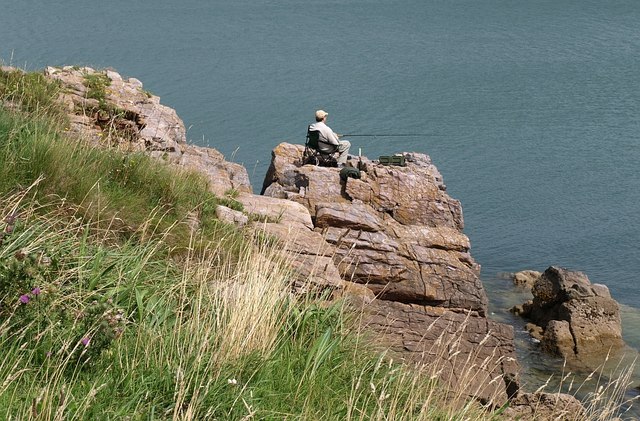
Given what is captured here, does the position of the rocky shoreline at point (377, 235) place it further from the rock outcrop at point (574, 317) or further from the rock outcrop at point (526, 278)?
the rock outcrop at point (526, 278)

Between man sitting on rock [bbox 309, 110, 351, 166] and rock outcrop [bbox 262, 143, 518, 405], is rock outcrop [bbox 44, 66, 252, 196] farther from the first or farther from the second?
man sitting on rock [bbox 309, 110, 351, 166]

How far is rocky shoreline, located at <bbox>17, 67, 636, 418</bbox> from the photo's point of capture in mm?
12344

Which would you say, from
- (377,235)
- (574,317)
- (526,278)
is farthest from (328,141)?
(526,278)

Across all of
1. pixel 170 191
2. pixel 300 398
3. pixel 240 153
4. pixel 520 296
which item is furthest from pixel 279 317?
pixel 240 153

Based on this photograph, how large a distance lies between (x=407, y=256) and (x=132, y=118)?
218 inches

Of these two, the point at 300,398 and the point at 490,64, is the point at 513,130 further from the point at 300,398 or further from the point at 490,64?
the point at 300,398

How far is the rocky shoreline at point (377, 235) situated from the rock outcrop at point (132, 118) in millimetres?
36

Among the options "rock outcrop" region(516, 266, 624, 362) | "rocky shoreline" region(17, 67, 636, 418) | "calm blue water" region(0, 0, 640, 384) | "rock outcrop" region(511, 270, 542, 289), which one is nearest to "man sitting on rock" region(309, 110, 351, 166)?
"rocky shoreline" region(17, 67, 636, 418)

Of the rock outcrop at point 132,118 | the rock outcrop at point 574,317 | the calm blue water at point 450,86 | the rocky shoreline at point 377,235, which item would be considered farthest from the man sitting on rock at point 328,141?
the calm blue water at point 450,86

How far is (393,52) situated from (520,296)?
30087 millimetres

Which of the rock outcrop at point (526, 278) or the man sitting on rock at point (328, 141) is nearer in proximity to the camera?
the man sitting on rock at point (328, 141)

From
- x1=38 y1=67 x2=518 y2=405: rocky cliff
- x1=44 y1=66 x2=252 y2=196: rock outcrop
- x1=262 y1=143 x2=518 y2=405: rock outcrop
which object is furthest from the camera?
x1=44 y1=66 x2=252 y2=196: rock outcrop

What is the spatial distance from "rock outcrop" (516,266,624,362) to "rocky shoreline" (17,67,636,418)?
1.8 inches

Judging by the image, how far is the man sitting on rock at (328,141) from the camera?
20812 mm
